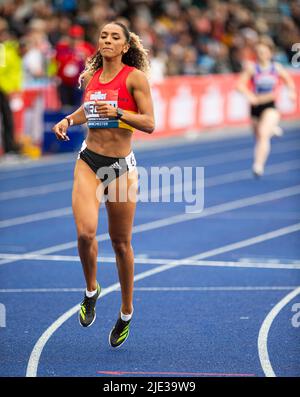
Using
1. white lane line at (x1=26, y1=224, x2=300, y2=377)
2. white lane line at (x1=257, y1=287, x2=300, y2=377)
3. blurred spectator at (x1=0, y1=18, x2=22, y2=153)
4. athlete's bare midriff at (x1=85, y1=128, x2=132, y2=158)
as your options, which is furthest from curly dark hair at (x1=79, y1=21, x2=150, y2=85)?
blurred spectator at (x1=0, y1=18, x2=22, y2=153)

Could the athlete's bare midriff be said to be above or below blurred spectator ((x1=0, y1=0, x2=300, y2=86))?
below

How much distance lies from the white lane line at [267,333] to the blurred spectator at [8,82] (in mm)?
10660

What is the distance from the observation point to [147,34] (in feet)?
78.2

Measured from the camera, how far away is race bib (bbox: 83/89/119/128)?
6.46 metres

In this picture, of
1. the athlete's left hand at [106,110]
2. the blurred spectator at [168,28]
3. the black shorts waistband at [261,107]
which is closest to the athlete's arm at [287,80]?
the black shorts waistband at [261,107]

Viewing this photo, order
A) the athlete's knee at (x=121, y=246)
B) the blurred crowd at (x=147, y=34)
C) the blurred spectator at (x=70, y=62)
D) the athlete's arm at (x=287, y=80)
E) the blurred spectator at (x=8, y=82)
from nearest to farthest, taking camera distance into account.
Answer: the athlete's knee at (x=121, y=246), the athlete's arm at (x=287, y=80), the blurred spectator at (x=8, y=82), the blurred crowd at (x=147, y=34), the blurred spectator at (x=70, y=62)

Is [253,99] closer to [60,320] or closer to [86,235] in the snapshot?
[60,320]

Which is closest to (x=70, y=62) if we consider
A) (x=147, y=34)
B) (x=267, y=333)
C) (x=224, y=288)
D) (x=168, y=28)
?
(x=147, y=34)

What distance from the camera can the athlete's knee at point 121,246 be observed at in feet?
21.9

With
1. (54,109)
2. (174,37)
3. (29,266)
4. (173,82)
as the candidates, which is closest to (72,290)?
(29,266)

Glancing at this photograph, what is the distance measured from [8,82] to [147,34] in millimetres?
6235

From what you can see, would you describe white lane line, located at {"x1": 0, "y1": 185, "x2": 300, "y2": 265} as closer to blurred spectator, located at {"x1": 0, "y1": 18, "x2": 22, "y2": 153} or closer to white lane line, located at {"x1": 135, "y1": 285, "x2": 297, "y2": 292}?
white lane line, located at {"x1": 135, "y1": 285, "x2": 297, "y2": 292}

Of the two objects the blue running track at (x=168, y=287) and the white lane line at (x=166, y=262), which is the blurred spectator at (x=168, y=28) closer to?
the blue running track at (x=168, y=287)

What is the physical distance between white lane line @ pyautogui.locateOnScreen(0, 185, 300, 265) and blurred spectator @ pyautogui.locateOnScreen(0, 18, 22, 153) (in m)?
5.55
